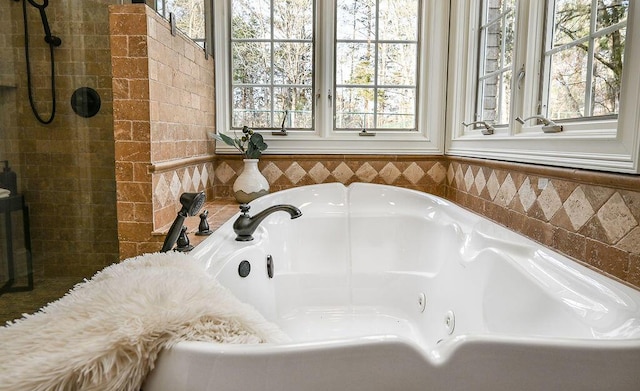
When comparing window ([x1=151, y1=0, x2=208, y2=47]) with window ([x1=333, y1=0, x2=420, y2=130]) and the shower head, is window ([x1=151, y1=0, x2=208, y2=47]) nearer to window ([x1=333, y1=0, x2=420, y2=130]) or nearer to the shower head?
window ([x1=333, y1=0, x2=420, y2=130])

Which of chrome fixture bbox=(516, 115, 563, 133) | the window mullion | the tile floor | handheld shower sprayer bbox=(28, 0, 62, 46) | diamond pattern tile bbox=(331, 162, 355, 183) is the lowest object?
the tile floor

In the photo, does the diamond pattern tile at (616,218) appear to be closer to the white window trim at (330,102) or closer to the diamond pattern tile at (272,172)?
the white window trim at (330,102)

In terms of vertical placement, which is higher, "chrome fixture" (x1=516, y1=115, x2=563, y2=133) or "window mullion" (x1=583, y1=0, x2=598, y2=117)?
"window mullion" (x1=583, y1=0, x2=598, y2=117)

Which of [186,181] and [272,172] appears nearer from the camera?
[186,181]

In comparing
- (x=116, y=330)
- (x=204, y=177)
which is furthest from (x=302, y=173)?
(x=116, y=330)

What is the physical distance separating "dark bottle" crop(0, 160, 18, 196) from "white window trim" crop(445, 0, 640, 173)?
234 cm

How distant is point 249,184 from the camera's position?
2422mm

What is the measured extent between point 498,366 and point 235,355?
41 centimetres

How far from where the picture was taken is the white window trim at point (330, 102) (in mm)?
2639

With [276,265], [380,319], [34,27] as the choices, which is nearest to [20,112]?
[34,27]

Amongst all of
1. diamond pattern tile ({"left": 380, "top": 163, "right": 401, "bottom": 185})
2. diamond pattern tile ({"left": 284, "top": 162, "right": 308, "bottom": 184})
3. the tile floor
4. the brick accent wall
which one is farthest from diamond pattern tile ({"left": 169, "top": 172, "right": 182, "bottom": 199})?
diamond pattern tile ({"left": 380, "top": 163, "right": 401, "bottom": 185})

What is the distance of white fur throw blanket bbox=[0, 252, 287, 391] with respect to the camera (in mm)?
607

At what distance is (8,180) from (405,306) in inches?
81.2

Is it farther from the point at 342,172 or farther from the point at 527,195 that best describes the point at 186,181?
the point at 527,195
